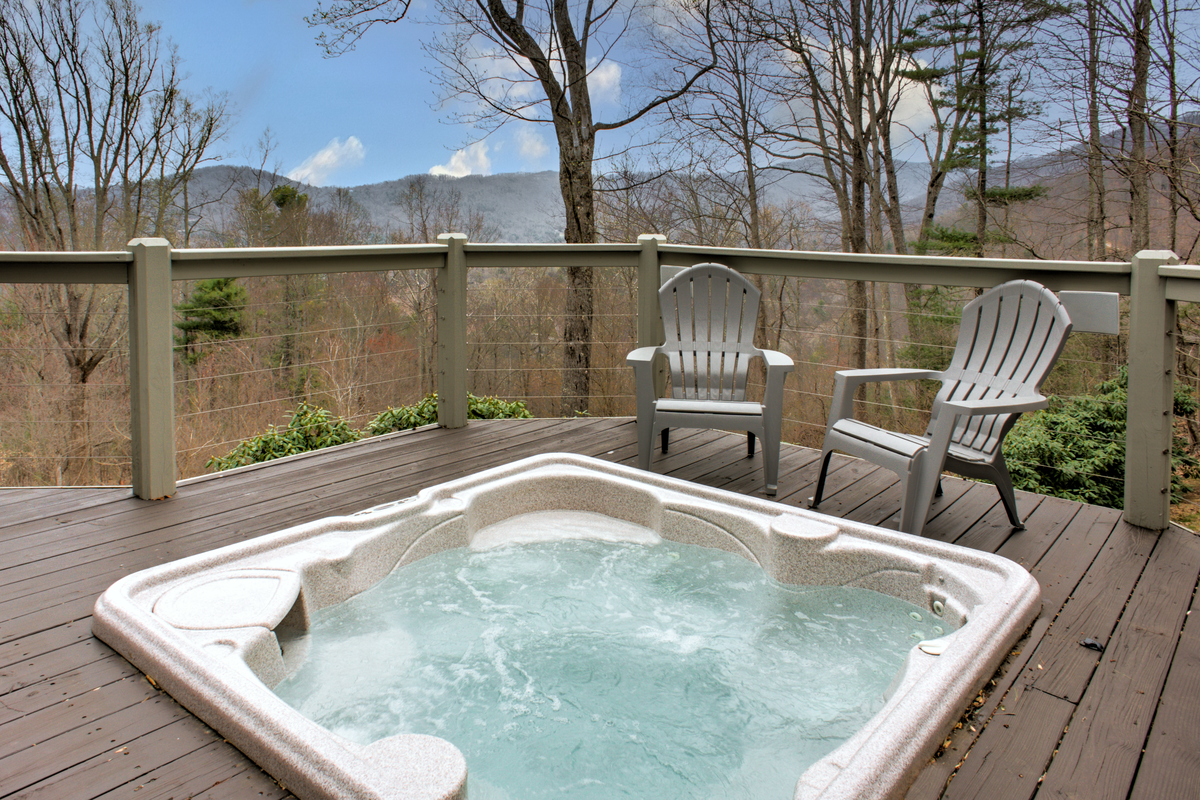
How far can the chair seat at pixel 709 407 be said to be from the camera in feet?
11.1

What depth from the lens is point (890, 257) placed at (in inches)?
133

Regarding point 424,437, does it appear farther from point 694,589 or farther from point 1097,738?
point 1097,738

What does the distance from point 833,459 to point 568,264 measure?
63.8 inches

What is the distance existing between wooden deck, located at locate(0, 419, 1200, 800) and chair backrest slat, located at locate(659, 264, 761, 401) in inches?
14.1

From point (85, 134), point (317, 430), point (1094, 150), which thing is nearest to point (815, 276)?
point (317, 430)

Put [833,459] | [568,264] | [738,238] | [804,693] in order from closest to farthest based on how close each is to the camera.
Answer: [804,693]
[833,459]
[568,264]
[738,238]

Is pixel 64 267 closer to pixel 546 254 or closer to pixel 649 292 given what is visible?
pixel 546 254

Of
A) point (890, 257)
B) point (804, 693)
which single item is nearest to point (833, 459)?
point (890, 257)

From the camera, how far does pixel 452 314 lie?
13.3ft

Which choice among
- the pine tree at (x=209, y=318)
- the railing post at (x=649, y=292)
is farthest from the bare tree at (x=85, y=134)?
the railing post at (x=649, y=292)

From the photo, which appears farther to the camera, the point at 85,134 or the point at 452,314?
the point at 85,134

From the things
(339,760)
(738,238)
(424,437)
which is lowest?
(339,760)

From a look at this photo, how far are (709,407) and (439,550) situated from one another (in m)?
1.28

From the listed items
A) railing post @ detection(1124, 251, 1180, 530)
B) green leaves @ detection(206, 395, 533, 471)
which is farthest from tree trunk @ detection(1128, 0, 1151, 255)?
green leaves @ detection(206, 395, 533, 471)
